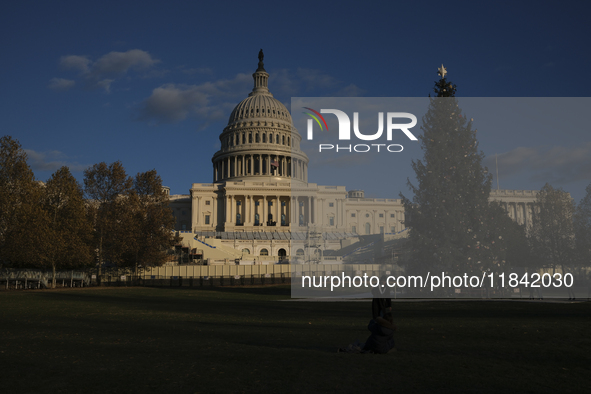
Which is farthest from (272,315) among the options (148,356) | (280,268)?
(280,268)

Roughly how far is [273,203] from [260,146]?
23.4m

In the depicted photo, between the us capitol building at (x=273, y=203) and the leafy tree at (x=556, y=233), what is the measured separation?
41.4m

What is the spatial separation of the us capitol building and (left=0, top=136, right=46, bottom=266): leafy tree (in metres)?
41.7

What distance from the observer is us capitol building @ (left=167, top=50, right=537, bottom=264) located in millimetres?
106000

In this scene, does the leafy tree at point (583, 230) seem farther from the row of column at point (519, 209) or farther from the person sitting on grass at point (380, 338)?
the row of column at point (519, 209)

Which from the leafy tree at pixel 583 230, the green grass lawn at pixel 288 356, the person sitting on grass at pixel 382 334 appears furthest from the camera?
the leafy tree at pixel 583 230

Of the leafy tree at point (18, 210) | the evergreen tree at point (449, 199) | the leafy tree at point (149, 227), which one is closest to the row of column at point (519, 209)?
the leafy tree at point (149, 227)

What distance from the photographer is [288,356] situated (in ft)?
37.7

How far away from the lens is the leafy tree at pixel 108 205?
54.2 metres

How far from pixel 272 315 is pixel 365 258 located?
187ft

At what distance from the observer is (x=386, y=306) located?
38.3ft

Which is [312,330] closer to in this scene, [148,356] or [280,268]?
[148,356]

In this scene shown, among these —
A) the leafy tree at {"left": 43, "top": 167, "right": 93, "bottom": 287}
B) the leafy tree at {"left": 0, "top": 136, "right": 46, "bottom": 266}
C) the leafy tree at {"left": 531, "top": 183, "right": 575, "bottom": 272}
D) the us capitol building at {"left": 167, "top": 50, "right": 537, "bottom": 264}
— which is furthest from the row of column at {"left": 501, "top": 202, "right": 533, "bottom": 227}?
the leafy tree at {"left": 0, "top": 136, "right": 46, "bottom": 266}

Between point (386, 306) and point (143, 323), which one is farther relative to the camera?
point (143, 323)
